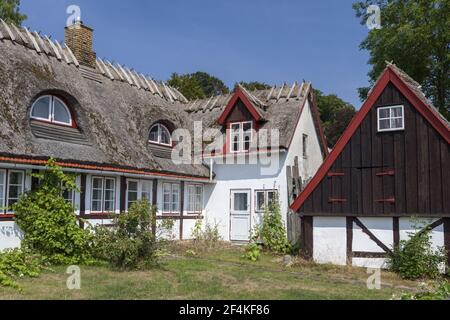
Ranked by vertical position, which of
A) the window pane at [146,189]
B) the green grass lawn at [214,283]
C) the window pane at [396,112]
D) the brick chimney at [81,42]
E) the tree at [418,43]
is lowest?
the green grass lawn at [214,283]

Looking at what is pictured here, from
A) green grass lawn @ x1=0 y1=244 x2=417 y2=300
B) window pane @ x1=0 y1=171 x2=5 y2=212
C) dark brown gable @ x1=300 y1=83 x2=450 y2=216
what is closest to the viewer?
Answer: green grass lawn @ x1=0 y1=244 x2=417 y2=300

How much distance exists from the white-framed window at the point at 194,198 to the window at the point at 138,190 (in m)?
2.68

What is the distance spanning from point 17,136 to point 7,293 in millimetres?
5342

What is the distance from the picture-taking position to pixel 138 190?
17.7m

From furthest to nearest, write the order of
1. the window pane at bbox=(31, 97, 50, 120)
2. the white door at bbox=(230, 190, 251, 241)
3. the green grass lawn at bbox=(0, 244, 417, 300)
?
the white door at bbox=(230, 190, 251, 241) → the window pane at bbox=(31, 97, 50, 120) → the green grass lawn at bbox=(0, 244, 417, 300)

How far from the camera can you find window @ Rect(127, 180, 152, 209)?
17312 millimetres

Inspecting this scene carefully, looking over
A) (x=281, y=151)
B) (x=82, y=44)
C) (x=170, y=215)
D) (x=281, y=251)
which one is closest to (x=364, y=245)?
(x=281, y=251)

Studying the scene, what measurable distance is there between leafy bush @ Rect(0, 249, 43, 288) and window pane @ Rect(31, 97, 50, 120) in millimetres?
4482

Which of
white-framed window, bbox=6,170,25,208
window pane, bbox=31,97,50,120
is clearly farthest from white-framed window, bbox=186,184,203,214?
white-framed window, bbox=6,170,25,208

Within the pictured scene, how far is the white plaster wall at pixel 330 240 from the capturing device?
1431 cm

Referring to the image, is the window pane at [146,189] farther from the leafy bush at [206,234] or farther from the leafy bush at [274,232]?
the leafy bush at [274,232]

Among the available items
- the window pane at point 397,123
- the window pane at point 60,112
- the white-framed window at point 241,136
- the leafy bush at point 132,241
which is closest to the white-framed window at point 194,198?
the white-framed window at point 241,136

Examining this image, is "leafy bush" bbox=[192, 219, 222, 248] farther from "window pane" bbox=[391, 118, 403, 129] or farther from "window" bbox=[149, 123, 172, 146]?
"window pane" bbox=[391, 118, 403, 129]
